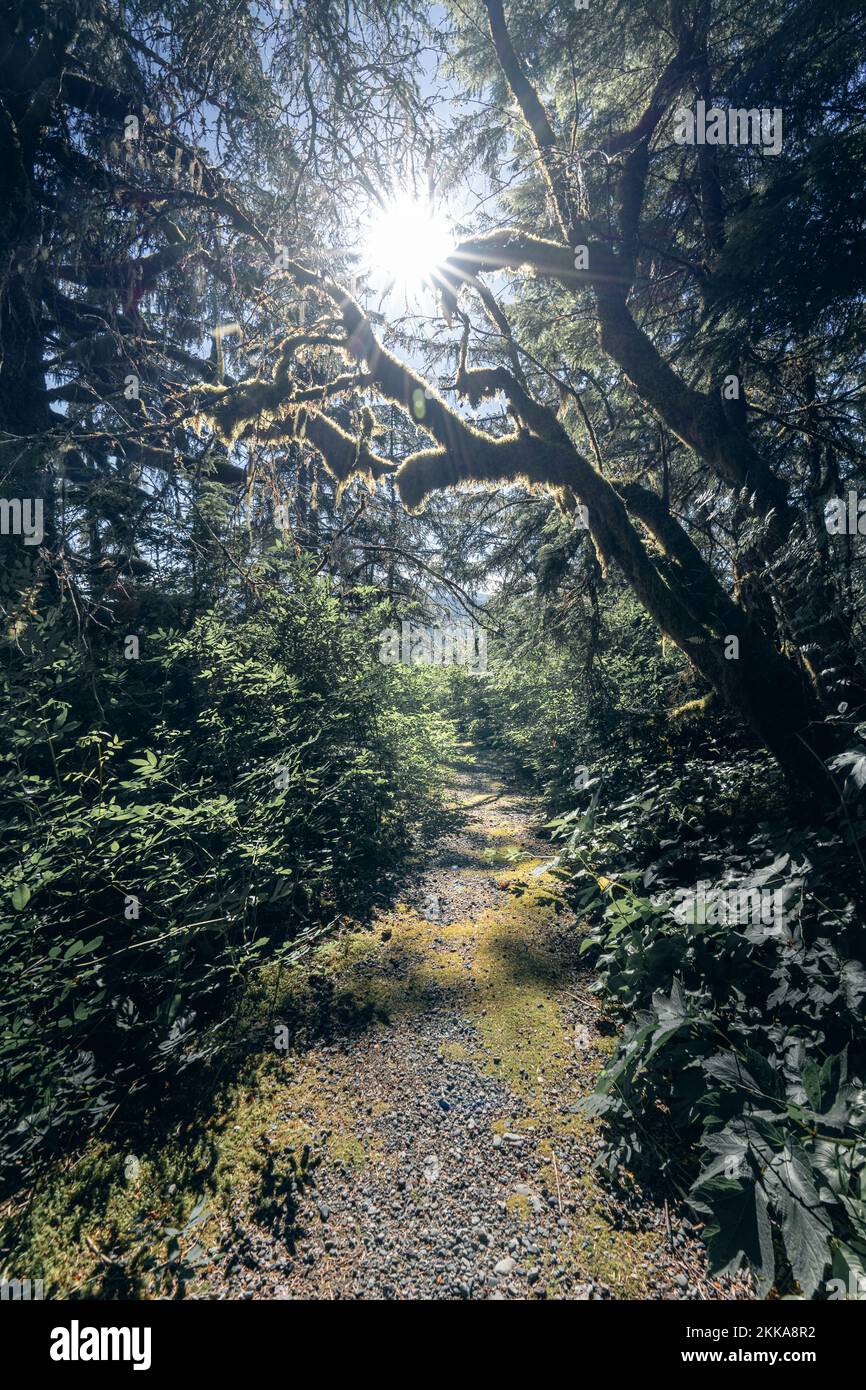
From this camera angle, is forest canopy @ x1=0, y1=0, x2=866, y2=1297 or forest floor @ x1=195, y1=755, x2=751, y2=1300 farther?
forest canopy @ x1=0, y1=0, x2=866, y2=1297

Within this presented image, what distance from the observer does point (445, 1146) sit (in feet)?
7.71

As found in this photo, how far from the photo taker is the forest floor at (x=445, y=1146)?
71.4 inches

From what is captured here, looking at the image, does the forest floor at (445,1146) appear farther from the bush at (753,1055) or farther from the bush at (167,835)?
the bush at (167,835)

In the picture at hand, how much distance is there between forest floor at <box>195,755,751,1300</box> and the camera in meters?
1.81

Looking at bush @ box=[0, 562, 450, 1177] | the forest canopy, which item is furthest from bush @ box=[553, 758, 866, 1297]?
bush @ box=[0, 562, 450, 1177]

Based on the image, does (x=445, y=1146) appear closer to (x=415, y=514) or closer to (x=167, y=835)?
(x=167, y=835)

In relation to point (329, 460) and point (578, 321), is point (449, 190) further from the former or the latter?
point (329, 460)

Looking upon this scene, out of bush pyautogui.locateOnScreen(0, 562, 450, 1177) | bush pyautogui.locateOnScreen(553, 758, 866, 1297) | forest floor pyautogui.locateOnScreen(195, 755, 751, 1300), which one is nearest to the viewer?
bush pyautogui.locateOnScreen(553, 758, 866, 1297)

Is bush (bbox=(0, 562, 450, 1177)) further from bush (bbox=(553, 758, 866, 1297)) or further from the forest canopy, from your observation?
bush (bbox=(553, 758, 866, 1297))

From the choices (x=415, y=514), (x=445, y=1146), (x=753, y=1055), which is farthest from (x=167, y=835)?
(x=415, y=514)

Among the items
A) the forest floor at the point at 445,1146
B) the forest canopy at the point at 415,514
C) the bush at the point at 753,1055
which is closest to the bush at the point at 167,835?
the forest canopy at the point at 415,514

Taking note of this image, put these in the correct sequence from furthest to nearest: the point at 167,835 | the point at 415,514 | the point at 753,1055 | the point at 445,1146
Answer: the point at 415,514 → the point at 167,835 → the point at 445,1146 → the point at 753,1055

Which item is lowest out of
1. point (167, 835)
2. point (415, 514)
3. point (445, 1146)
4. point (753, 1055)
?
point (445, 1146)
